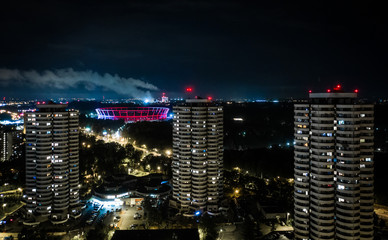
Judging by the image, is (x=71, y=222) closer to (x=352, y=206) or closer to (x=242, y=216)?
(x=242, y=216)

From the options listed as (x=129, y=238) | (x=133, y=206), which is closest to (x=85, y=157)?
(x=133, y=206)

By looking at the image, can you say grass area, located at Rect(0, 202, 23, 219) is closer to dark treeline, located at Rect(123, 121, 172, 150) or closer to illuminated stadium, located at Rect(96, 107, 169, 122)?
dark treeline, located at Rect(123, 121, 172, 150)

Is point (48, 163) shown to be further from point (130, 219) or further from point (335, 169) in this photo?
point (335, 169)

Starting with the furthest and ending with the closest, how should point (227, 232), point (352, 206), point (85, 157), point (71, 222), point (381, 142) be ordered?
point (381, 142) → point (85, 157) → point (71, 222) → point (227, 232) → point (352, 206)

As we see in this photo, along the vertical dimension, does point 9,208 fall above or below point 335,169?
below

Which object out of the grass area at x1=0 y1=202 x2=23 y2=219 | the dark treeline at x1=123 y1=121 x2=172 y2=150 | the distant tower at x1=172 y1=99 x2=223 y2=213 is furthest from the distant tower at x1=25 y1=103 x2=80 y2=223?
the dark treeline at x1=123 y1=121 x2=172 y2=150

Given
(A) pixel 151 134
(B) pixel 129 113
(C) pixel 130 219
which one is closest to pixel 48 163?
(C) pixel 130 219
